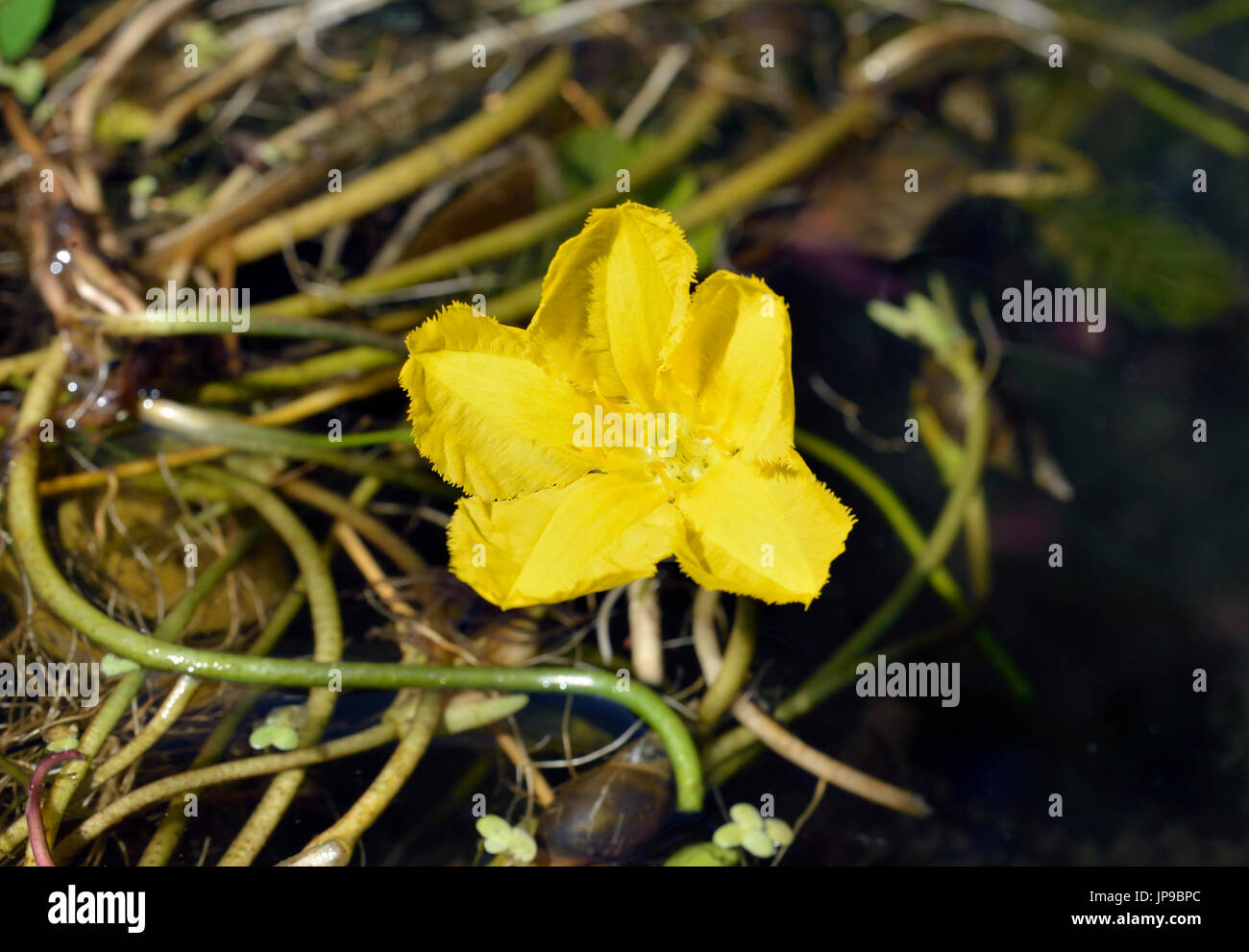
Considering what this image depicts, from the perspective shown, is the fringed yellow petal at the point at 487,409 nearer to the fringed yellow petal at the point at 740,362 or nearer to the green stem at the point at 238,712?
the fringed yellow petal at the point at 740,362

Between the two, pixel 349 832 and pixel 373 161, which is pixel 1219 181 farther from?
A: pixel 349 832

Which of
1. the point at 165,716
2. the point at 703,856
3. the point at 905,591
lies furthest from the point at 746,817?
the point at 165,716

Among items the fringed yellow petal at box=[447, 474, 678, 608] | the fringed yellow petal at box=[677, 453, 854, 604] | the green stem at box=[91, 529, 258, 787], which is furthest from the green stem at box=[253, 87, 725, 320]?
the fringed yellow petal at box=[677, 453, 854, 604]

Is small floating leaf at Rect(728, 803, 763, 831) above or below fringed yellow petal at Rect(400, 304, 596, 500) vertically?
below

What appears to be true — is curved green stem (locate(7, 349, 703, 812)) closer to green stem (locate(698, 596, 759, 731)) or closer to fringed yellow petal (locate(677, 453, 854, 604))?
green stem (locate(698, 596, 759, 731))

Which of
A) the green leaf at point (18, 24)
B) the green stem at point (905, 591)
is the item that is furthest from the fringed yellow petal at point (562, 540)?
the green leaf at point (18, 24)
